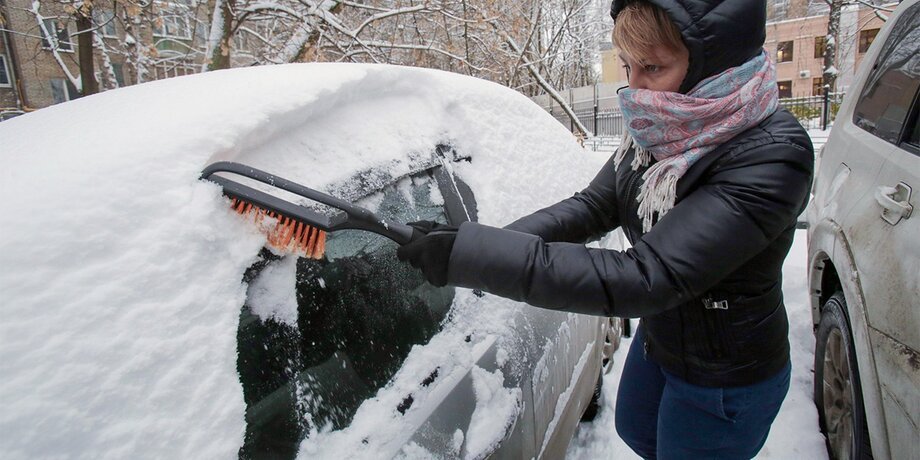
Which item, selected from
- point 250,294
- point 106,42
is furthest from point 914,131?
point 106,42

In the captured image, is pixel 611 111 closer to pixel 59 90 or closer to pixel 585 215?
pixel 585 215

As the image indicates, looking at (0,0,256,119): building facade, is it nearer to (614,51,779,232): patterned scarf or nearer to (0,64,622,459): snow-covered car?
(0,64,622,459): snow-covered car

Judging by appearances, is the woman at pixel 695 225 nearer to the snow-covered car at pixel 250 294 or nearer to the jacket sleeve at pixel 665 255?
the jacket sleeve at pixel 665 255

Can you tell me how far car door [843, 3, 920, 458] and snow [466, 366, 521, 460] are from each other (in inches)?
39.6

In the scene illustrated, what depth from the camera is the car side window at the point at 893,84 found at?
200 cm

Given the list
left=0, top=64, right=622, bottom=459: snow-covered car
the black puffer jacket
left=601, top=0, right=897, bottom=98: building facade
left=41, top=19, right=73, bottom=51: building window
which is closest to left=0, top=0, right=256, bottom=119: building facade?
left=41, top=19, right=73, bottom=51: building window

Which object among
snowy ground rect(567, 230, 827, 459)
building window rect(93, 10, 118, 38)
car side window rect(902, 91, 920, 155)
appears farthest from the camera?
building window rect(93, 10, 118, 38)

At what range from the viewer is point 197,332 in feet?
3.01

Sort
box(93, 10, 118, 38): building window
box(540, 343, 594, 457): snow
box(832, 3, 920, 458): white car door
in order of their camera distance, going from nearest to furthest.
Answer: box(832, 3, 920, 458): white car door
box(540, 343, 594, 457): snow
box(93, 10, 118, 38): building window

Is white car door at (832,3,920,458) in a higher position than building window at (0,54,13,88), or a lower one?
lower

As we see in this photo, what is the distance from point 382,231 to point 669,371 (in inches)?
36.5

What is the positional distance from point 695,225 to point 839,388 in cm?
173

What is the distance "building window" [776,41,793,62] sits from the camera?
31228 mm

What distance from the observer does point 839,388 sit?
2.31 m
